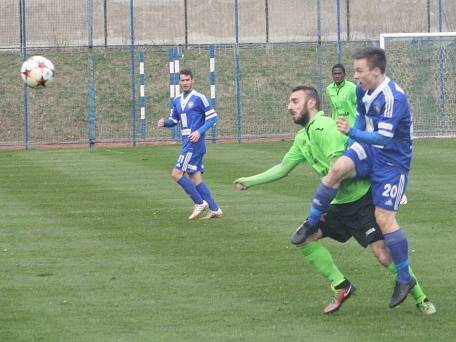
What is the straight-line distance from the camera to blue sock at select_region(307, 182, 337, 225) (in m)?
8.78

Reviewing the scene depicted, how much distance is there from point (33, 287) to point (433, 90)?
24530mm

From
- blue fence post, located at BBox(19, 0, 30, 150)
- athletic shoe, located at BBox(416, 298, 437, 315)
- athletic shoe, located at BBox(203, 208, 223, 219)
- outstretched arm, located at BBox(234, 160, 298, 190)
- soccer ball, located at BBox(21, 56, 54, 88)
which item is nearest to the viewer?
athletic shoe, located at BBox(416, 298, 437, 315)

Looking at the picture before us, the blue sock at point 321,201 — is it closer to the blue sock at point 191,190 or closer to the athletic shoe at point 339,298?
the athletic shoe at point 339,298

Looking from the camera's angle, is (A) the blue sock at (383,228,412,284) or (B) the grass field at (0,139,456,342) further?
(A) the blue sock at (383,228,412,284)

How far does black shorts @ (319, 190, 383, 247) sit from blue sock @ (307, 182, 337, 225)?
17cm

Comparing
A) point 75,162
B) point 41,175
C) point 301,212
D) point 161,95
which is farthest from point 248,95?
point 301,212

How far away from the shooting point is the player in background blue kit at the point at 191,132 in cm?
1605

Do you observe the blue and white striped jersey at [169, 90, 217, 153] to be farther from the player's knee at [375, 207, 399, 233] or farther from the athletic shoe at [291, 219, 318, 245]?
the player's knee at [375, 207, 399, 233]

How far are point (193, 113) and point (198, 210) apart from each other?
1521 mm

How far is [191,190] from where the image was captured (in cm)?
1597

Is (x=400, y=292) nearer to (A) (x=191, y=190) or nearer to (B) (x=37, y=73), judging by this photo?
(A) (x=191, y=190)

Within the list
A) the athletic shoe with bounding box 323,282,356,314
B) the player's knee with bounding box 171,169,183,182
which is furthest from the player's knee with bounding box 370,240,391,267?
the player's knee with bounding box 171,169,183,182

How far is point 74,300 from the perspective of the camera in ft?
31.9

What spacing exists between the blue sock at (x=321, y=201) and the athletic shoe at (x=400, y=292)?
29.9 inches
